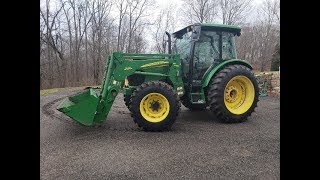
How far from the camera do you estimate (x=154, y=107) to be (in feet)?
18.8

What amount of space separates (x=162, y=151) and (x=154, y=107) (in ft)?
4.66

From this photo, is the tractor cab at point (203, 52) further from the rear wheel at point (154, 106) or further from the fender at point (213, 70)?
the rear wheel at point (154, 106)

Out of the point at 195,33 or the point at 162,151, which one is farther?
the point at 195,33

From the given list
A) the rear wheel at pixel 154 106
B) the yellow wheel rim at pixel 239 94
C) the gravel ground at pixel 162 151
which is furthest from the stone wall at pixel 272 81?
the rear wheel at pixel 154 106

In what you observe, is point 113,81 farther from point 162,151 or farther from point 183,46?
point 183,46

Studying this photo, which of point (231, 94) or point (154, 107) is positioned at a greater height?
point (231, 94)

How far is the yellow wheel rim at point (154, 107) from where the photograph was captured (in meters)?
5.66

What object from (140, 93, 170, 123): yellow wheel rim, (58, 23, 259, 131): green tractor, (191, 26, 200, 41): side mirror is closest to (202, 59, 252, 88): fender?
(58, 23, 259, 131): green tractor

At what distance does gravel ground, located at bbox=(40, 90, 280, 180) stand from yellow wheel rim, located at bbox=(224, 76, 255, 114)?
1.38 feet

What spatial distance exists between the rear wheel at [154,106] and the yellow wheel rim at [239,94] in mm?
1607

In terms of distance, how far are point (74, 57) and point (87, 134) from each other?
71.7 ft

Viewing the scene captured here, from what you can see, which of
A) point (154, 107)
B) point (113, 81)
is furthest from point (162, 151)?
point (113, 81)
